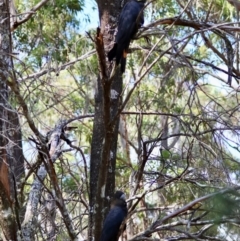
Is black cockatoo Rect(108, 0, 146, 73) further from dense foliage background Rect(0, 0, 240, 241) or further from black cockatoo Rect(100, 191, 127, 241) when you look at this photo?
black cockatoo Rect(100, 191, 127, 241)

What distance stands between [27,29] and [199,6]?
2.39 metres

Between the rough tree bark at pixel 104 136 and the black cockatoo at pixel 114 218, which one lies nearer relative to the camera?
the black cockatoo at pixel 114 218

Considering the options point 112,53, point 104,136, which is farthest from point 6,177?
point 112,53

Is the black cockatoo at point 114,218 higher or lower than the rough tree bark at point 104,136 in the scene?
lower

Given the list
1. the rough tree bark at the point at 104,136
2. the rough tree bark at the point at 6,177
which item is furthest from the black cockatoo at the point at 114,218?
the rough tree bark at the point at 6,177

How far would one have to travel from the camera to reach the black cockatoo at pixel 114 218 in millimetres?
4254

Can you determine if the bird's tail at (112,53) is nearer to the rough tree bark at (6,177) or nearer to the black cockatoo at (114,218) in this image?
the rough tree bark at (6,177)

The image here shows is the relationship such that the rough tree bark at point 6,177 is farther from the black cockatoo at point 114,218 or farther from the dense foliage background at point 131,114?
the black cockatoo at point 114,218

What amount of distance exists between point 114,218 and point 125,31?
4.57 ft

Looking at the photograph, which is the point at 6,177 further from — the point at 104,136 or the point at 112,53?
the point at 112,53

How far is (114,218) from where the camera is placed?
4.36m

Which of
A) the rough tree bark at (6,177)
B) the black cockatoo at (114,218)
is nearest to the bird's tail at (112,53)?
the rough tree bark at (6,177)

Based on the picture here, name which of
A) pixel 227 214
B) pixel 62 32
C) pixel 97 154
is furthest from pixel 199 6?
pixel 227 214

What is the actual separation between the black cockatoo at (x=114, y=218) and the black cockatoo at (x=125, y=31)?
100cm
